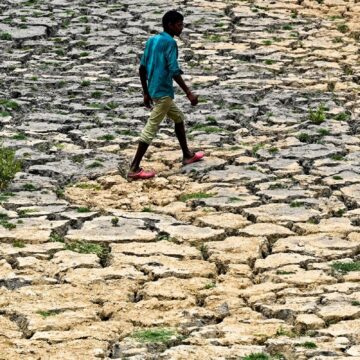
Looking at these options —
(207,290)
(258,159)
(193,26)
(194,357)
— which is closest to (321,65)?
(193,26)

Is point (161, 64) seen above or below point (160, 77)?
above

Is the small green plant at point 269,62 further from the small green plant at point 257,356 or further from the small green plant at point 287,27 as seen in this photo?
the small green plant at point 257,356

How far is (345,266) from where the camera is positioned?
24.7 feet

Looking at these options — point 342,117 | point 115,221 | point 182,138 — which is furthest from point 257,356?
point 342,117

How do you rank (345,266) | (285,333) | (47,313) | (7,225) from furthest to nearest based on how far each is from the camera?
(7,225), (345,266), (47,313), (285,333)

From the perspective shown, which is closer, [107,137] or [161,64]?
[161,64]

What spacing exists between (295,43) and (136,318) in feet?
28.6

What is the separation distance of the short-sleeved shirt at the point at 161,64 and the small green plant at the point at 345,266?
8.87ft

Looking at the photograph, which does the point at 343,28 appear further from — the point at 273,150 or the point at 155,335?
the point at 155,335

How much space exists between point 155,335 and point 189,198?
9.39 feet

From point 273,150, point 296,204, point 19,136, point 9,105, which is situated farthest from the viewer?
point 9,105

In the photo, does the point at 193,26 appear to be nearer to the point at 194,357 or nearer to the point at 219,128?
the point at 219,128

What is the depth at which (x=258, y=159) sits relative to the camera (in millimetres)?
10305

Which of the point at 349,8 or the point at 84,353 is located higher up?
the point at 84,353
